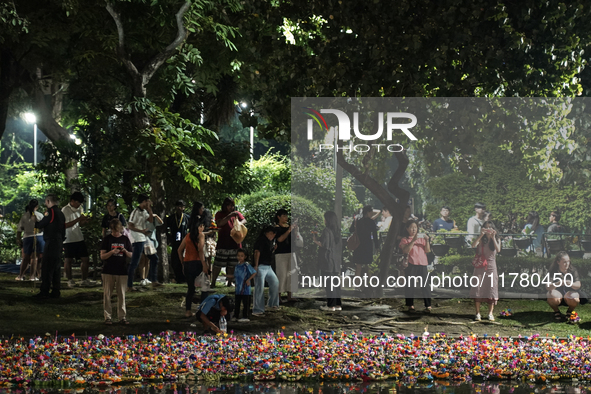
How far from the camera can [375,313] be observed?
12.8 meters

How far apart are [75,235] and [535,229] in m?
8.15

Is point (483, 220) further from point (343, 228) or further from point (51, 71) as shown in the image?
point (51, 71)

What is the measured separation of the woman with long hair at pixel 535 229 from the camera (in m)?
11.5

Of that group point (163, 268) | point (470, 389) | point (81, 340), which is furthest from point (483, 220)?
point (163, 268)

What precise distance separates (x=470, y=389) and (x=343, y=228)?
14.5 ft

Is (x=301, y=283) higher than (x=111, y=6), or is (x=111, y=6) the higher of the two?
(x=111, y=6)

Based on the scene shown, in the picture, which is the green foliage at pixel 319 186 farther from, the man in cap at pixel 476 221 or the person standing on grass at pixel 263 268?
the man in cap at pixel 476 221

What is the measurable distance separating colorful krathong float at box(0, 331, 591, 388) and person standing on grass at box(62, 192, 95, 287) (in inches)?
149

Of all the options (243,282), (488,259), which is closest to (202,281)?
(243,282)

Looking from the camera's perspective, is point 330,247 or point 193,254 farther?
point 330,247

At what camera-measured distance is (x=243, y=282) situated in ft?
36.5

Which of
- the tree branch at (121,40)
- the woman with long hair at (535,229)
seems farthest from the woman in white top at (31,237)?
the woman with long hair at (535,229)

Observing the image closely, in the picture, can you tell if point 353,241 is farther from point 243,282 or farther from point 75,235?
point 75,235

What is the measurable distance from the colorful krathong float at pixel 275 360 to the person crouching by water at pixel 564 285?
5.18ft
